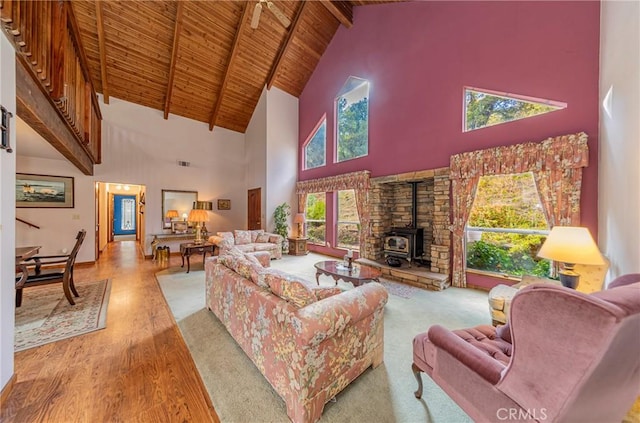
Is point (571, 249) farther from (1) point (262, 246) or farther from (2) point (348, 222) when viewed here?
(1) point (262, 246)

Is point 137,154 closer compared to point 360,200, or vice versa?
point 360,200

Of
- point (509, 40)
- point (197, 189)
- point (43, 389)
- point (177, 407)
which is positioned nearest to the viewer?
point (177, 407)

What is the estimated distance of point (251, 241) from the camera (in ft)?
20.2

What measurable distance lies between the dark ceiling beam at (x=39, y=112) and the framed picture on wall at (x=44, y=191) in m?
2.40

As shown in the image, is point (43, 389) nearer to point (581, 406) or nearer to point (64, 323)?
point (64, 323)

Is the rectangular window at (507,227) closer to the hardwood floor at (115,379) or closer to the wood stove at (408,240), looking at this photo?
the wood stove at (408,240)

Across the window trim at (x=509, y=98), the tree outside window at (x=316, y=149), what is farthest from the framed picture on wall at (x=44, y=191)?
the window trim at (x=509, y=98)

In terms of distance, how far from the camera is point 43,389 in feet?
5.66

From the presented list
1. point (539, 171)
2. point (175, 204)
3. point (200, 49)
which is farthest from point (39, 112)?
point (539, 171)

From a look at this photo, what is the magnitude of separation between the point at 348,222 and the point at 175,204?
526 centimetres

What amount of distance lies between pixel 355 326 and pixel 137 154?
758 cm

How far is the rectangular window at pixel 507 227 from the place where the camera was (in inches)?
133

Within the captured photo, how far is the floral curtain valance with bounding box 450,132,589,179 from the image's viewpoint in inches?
114

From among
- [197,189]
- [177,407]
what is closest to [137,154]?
[197,189]
